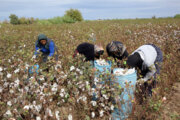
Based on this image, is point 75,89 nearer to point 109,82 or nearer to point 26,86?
point 109,82

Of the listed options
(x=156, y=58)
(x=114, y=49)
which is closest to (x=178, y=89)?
(x=156, y=58)

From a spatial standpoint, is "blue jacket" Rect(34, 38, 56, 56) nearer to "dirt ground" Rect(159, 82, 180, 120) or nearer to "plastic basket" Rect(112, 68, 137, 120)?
"plastic basket" Rect(112, 68, 137, 120)

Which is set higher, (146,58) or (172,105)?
(146,58)

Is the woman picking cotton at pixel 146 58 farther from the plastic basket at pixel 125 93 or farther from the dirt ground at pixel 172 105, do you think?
the dirt ground at pixel 172 105

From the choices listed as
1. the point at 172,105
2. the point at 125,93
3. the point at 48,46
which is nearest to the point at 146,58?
the point at 125,93

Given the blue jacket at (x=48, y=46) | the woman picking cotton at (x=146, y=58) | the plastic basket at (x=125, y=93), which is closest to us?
the plastic basket at (x=125, y=93)

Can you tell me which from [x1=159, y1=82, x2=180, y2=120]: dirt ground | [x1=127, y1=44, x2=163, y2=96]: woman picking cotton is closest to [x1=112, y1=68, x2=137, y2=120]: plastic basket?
[x1=127, y1=44, x2=163, y2=96]: woman picking cotton

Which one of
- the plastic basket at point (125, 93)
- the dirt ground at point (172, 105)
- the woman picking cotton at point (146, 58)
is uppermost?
the woman picking cotton at point (146, 58)

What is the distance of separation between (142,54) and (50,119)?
1.72m

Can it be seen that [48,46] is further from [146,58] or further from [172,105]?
[172,105]

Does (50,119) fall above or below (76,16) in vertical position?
below

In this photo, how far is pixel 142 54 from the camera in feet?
8.09

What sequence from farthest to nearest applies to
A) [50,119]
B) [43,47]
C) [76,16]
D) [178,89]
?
[76,16] → [43,47] → [178,89] → [50,119]

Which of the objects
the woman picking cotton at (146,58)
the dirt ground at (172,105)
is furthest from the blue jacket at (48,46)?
the dirt ground at (172,105)
